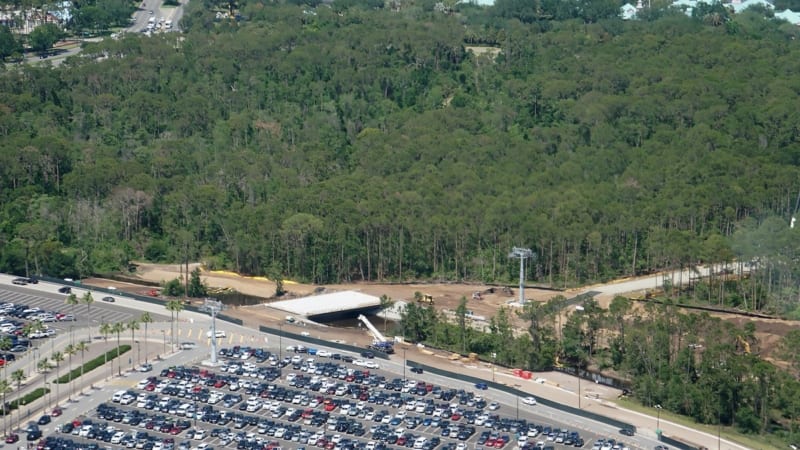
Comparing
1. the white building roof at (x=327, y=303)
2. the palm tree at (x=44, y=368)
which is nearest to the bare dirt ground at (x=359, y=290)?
the white building roof at (x=327, y=303)

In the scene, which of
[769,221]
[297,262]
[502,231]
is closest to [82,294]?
[297,262]

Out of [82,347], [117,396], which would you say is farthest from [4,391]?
[82,347]

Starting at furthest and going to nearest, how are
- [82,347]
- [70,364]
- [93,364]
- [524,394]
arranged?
[70,364] → [93,364] → [82,347] → [524,394]

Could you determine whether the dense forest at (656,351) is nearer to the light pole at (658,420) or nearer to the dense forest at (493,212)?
the dense forest at (493,212)

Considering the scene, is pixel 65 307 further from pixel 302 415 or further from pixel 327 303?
pixel 302 415

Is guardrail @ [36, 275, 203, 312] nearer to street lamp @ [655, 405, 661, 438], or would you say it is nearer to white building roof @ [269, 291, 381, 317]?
white building roof @ [269, 291, 381, 317]

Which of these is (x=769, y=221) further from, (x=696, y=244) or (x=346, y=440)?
(x=346, y=440)
